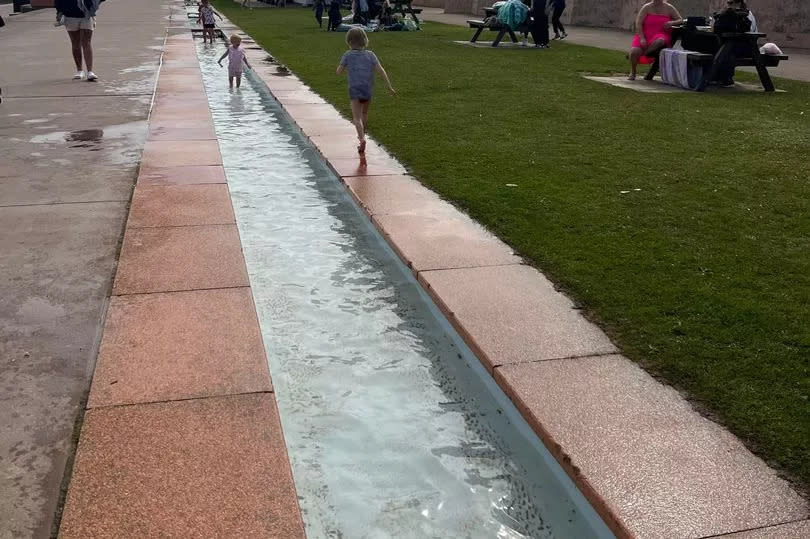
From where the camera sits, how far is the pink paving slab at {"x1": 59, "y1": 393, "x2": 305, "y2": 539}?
2705 millimetres

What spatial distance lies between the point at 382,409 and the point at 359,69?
500 centimetres

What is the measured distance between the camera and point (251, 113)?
38.1 ft

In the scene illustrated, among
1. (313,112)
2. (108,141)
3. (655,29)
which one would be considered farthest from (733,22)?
(108,141)

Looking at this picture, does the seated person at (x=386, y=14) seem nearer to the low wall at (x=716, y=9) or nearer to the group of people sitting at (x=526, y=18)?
the group of people sitting at (x=526, y=18)

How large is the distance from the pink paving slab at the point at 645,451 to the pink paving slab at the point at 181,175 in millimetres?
4609

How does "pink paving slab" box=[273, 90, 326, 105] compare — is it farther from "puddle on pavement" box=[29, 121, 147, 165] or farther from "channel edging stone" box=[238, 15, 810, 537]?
"channel edging stone" box=[238, 15, 810, 537]

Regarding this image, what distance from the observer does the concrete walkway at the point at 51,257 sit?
10.2 feet

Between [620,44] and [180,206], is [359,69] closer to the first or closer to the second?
[180,206]

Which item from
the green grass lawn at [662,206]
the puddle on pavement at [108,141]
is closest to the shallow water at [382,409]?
the green grass lawn at [662,206]

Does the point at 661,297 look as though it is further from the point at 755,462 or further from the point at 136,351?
the point at 136,351

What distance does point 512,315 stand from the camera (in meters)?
4.36

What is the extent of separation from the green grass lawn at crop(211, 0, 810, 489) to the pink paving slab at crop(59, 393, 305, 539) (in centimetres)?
184

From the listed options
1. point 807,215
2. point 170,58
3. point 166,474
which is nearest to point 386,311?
point 166,474

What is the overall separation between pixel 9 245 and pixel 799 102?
36.8 ft
